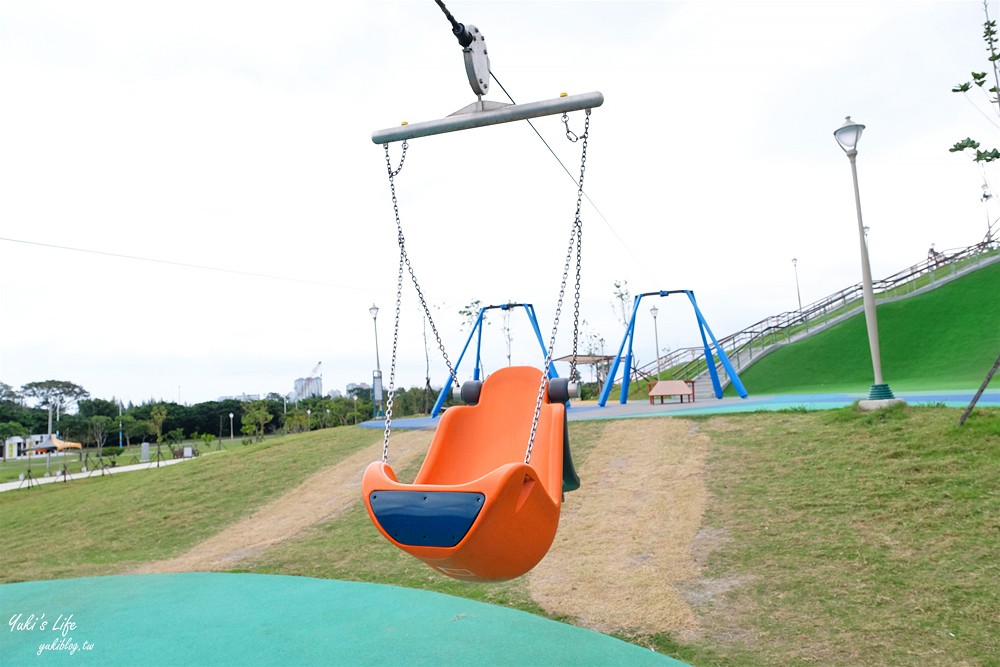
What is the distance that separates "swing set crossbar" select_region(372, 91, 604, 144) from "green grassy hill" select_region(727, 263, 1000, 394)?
52.0 ft

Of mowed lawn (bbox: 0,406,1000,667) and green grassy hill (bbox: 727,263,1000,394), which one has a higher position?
green grassy hill (bbox: 727,263,1000,394)

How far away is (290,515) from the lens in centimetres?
1003

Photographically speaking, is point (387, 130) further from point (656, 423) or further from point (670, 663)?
point (656, 423)

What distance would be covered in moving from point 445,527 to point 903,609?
367cm

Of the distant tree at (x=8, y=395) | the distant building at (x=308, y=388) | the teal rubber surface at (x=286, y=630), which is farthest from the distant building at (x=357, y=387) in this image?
the teal rubber surface at (x=286, y=630)

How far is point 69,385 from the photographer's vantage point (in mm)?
68875

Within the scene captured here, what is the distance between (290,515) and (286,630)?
5.28 m

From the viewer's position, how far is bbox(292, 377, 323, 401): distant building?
65625 mm

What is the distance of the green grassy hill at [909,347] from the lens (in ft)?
59.1

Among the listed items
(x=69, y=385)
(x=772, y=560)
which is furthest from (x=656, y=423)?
(x=69, y=385)

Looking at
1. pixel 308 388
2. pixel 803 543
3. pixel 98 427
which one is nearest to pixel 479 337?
pixel 803 543

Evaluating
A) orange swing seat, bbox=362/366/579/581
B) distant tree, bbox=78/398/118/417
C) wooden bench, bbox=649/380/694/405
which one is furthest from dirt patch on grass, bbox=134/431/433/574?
distant tree, bbox=78/398/118/417

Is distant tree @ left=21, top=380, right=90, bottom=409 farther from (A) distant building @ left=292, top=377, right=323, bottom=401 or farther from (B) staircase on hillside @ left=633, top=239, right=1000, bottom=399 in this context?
(B) staircase on hillside @ left=633, top=239, right=1000, bottom=399

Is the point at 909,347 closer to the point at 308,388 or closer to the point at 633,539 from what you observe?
the point at 633,539
